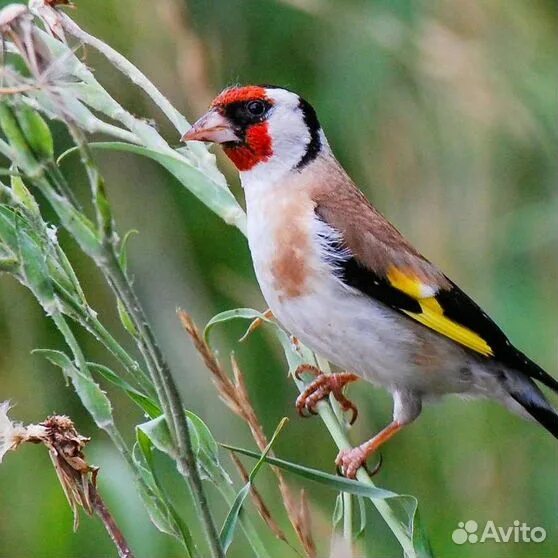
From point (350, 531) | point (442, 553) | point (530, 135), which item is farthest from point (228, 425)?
point (350, 531)

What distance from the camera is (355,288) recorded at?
1.50 metres

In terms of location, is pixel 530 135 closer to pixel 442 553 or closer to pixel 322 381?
pixel 442 553

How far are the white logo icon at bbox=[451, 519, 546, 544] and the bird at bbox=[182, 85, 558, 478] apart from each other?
258mm

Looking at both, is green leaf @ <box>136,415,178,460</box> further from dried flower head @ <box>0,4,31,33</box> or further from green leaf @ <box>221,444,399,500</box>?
dried flower head @ <box>0,4,31,33</box>

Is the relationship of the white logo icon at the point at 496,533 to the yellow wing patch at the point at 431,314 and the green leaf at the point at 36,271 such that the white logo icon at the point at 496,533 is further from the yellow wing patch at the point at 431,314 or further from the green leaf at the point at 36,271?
the green leaf at the point at 36,271

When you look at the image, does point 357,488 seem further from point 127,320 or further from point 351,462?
point 351,462

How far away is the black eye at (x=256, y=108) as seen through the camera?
62.9 inches

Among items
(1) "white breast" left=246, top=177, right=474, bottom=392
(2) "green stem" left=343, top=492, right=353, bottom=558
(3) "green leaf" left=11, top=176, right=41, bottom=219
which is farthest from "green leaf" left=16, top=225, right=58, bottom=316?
(1) "white breast" left=246, top=177, right=474, bottom=392

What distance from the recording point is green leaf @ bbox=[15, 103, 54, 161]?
70 centimetres

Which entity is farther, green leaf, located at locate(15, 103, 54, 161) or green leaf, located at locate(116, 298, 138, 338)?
green leaf, located at locate(116, 298, 138, 338)

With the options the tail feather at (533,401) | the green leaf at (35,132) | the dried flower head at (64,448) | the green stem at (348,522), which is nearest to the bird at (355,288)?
the tail feather at (533,401)

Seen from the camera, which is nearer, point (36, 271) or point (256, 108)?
point (36, 271)

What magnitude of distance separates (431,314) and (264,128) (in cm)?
35

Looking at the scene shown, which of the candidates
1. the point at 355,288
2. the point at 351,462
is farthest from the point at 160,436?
the point at 355,288
